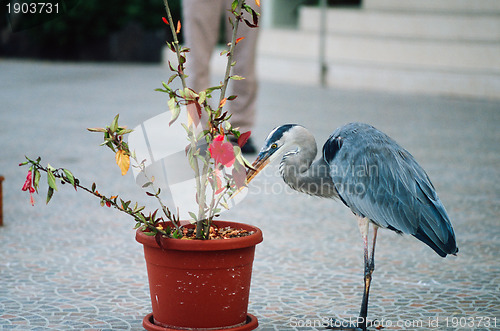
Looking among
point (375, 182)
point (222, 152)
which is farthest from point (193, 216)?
point (375, 182)

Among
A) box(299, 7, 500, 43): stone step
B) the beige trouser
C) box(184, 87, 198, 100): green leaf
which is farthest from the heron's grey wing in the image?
box(299, 7, 500, 43): stone step

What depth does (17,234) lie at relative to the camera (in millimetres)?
5371

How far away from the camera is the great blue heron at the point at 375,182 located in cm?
360

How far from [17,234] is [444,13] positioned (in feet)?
38.5

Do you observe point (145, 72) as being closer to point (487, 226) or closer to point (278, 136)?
point (487, 226)

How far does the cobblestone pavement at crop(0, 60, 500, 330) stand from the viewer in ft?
12.9

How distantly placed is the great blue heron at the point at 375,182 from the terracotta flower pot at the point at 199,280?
46cm

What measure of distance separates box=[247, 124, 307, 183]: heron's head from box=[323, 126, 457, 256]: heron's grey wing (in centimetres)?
21

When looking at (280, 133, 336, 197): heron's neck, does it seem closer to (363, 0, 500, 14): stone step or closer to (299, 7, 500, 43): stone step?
(299, 7, 500, 43): stone step

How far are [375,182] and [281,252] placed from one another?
148cm

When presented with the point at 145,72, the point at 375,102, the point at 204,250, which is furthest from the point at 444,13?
the point at 204,250

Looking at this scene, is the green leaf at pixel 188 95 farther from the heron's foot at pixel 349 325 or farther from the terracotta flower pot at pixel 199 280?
the heron's foot at pixel 349 325

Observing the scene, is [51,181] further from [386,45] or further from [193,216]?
[386,45]

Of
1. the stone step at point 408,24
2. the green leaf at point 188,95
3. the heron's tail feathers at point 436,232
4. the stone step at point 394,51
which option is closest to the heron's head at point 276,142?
the green leaf at point 188,95
